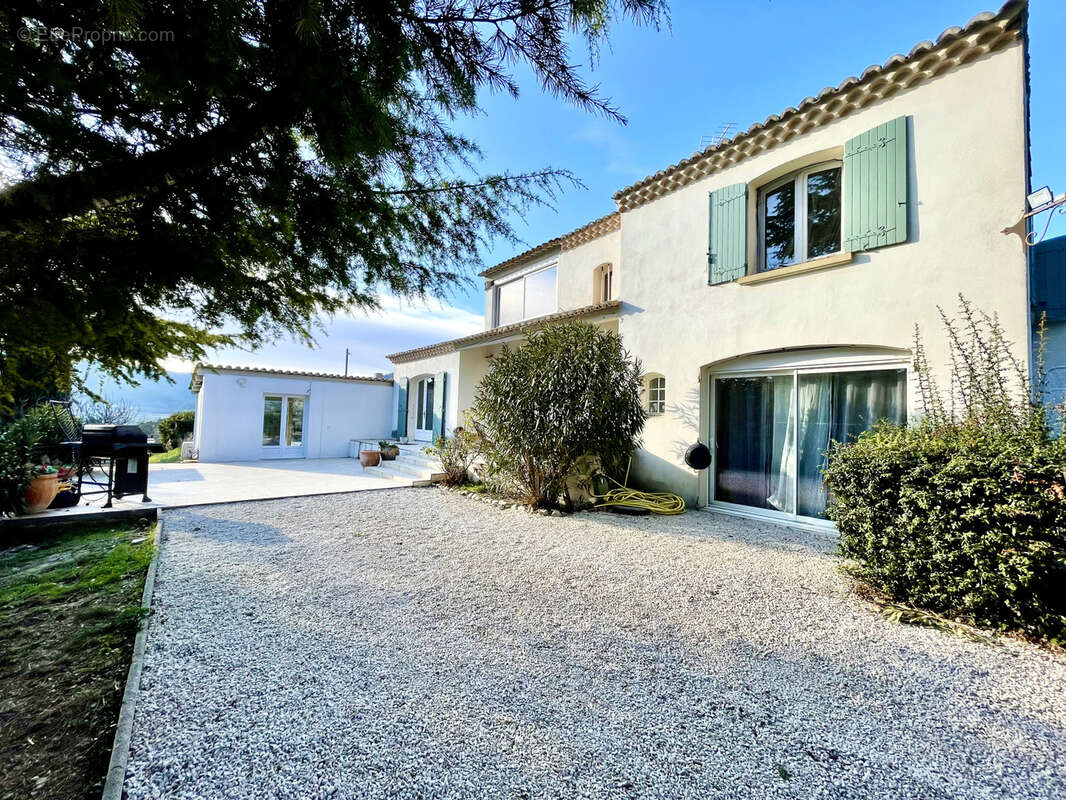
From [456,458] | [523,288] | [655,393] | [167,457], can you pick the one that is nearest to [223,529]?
[456,458]

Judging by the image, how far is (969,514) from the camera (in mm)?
3486

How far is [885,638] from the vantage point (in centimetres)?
341

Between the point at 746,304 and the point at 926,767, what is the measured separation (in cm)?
636

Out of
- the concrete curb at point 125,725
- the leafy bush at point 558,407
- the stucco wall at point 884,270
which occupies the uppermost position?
the stucco wall at point 884,270

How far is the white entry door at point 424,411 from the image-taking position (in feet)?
53.3

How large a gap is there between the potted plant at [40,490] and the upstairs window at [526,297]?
10.8m

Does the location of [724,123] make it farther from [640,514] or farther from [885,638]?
[885,638]

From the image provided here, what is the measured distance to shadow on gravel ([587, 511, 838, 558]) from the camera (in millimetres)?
5739

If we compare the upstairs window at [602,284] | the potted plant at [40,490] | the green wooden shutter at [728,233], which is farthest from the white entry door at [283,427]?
the green wooden shutter at [728,233]

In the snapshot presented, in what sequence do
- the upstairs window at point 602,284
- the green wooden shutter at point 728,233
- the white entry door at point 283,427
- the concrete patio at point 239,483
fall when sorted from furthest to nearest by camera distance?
the white entry door at point 283,427
the upstairs window at point 602,284
the concrete patio at point 239,483
the green wooden shutter at point 728,233

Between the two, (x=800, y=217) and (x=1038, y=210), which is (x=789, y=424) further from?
(x=1038, y=210)

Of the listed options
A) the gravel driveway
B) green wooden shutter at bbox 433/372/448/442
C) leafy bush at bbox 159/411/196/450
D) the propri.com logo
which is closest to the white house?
leafy bush at bbox 159/411/196/450

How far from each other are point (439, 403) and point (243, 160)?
42.7 ft

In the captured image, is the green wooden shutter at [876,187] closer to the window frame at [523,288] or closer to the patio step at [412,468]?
the window frame at [523,288]
